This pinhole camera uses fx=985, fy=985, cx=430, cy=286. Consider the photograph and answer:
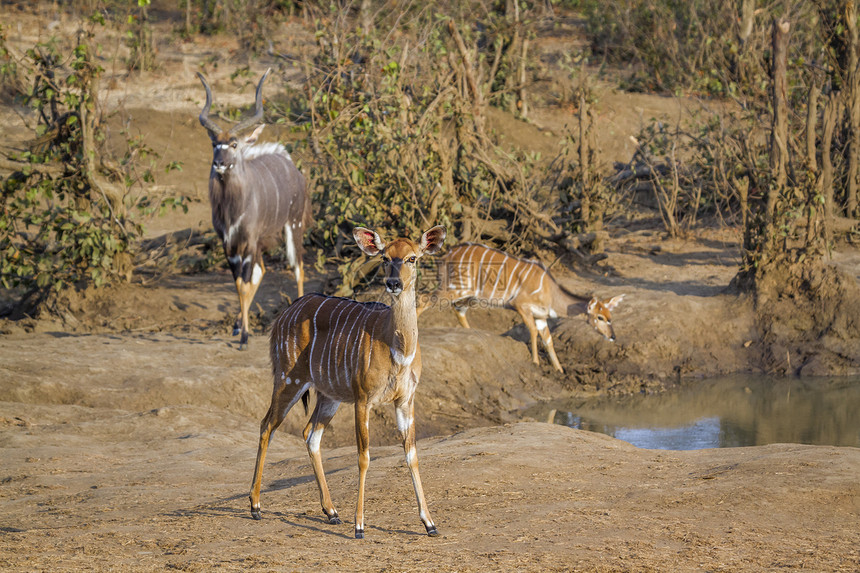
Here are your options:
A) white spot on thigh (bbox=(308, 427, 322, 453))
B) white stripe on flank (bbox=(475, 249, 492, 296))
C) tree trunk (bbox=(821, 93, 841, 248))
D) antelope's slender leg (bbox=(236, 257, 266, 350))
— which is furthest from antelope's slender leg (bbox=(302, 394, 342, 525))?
tree trunk (bbox=(821, 93, 841, 248))

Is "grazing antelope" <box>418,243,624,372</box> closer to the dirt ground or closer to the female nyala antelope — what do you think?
the dirt ground

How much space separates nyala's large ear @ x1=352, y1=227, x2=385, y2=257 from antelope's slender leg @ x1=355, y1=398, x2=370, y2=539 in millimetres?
658

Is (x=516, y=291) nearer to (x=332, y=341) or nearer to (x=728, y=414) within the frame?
(x=728, y=414)

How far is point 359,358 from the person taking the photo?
14.2ft

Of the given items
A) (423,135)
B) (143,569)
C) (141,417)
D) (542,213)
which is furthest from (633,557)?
(542,213)

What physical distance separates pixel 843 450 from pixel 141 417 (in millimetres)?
4252

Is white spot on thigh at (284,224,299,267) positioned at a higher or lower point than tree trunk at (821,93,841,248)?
lower

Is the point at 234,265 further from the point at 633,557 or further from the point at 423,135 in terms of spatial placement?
the point at 633,557

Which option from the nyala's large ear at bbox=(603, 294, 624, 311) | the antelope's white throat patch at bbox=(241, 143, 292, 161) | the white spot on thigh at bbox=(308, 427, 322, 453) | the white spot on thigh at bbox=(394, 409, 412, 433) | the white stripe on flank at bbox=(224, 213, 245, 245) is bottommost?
the nyala's large ear at bbox=(603, 294, 624, 311)

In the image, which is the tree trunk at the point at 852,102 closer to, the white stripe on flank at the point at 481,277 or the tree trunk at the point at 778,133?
the tree trunk at the point at 778,133

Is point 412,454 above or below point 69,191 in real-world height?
below

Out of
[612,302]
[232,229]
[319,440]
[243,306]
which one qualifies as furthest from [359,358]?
[612,302]

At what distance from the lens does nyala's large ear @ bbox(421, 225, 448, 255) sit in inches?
170

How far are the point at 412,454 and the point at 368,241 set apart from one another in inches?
37.2
